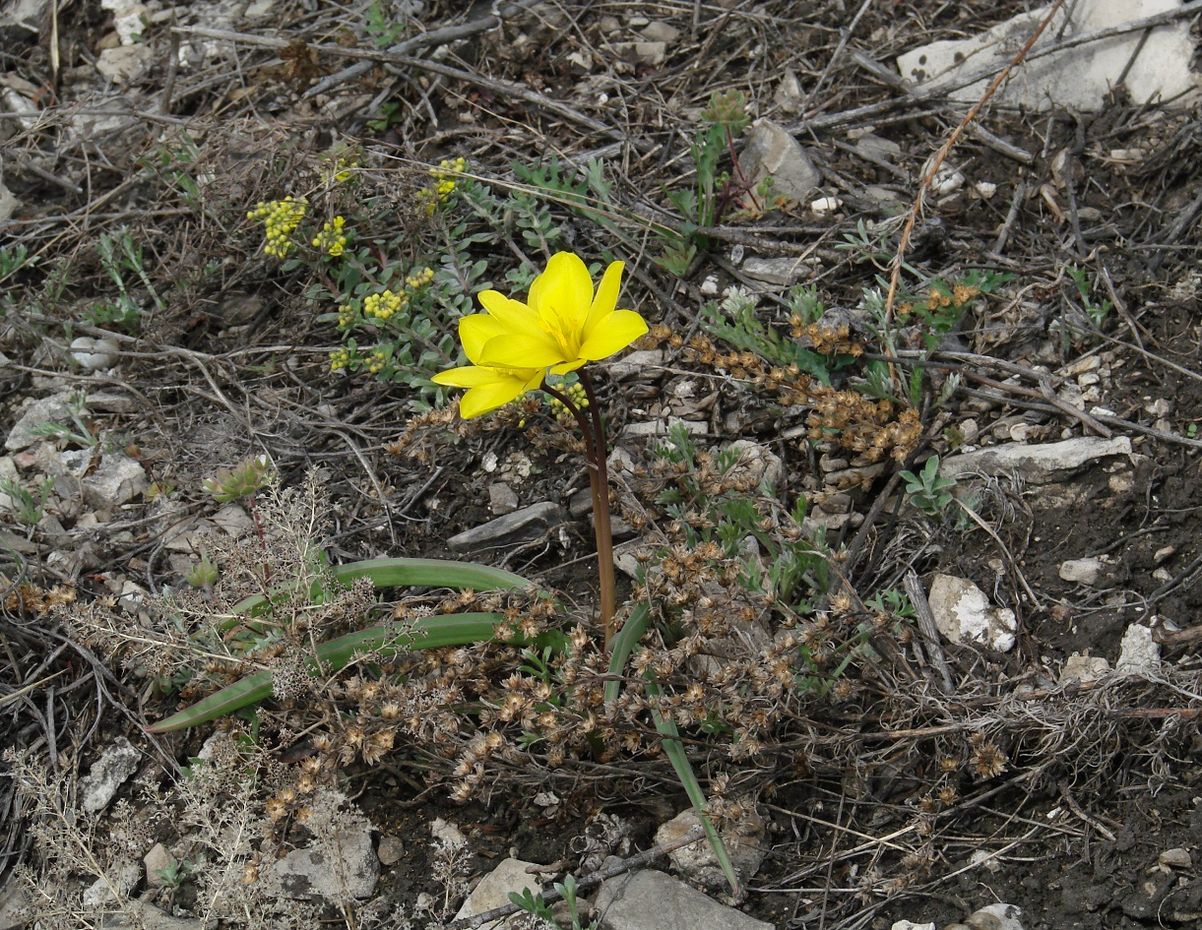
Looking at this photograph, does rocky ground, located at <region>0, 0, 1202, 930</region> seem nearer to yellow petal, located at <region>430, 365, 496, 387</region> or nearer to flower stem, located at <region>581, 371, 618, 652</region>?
flower stem, located at <region>581, 371, 618, 652</region>

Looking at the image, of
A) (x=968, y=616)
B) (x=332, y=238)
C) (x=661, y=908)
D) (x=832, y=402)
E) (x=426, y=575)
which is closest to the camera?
(x=661, y=908)

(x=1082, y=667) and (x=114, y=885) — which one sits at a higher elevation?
(x=1082, y=667)

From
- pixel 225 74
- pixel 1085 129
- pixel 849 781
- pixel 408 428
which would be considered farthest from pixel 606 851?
pixel 225 74

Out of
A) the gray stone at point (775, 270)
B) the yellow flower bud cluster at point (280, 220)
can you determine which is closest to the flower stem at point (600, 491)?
the gray stone at point (775, 270)

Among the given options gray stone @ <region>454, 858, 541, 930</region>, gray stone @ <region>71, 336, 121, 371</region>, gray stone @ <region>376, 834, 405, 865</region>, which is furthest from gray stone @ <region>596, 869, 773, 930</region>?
gray stone @ <region>71, 336, 121, 371</region>

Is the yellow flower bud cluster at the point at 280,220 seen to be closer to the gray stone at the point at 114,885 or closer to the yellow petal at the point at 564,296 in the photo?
the yellow petal at the point at 564,296

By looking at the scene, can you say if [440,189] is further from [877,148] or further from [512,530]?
[877,148]

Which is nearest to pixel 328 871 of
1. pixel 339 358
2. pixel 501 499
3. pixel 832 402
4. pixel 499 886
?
pixel 499 886
